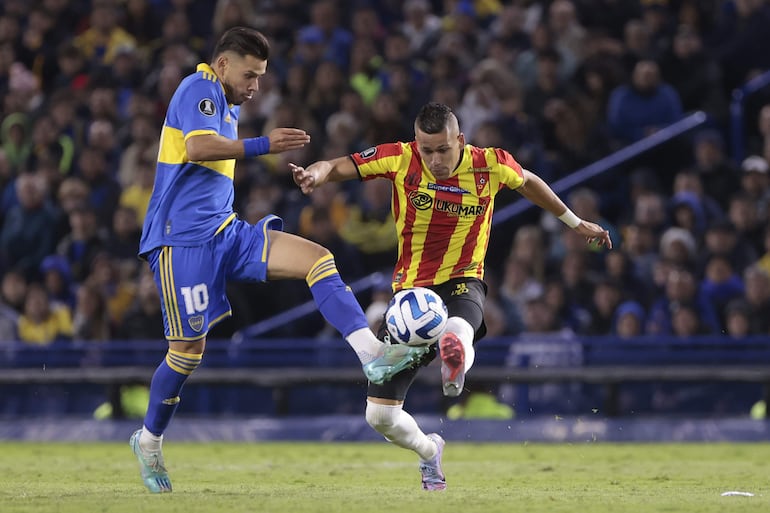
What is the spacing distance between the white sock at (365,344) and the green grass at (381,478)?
0.74 m

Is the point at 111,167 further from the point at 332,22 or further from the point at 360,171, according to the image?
the point at 360,171

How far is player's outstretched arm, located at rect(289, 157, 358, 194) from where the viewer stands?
7.51 metres

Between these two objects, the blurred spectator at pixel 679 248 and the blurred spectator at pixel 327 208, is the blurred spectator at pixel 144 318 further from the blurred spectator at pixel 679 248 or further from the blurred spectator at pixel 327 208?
the blurred spectator at pixel 679 248

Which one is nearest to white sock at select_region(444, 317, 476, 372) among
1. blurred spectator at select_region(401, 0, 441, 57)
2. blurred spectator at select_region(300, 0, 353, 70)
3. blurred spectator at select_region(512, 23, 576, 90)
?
blurred spectator at select_region(512, 23, 576, 90)

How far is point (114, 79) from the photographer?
58.0ft

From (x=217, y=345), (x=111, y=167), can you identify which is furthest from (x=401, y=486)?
(x=111, y=167)

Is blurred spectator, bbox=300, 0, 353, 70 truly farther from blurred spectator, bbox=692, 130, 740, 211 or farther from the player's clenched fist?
the player's clenched fist

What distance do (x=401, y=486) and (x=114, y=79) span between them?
1029cm

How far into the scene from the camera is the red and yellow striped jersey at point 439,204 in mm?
8266

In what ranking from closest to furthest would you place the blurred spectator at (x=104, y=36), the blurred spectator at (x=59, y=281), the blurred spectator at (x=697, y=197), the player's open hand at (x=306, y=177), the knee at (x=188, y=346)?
the player's open hand at (x=306, y=177) → the knee at (x=188, y=346) → the blurred spectator at (x=697, y=197) → the blurred spectator at (x=59, y=281) → the blurred spectator at (x=104, y=36)

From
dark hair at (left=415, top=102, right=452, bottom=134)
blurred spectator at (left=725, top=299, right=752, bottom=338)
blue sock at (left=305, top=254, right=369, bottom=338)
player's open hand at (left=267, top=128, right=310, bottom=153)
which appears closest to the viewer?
player's open hand at (left=267, top=128, right=310, bottom=153)

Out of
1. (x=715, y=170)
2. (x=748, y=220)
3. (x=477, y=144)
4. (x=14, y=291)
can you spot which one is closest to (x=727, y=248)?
(x=748, y=220)

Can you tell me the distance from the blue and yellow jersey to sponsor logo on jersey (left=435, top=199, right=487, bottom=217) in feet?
4.07

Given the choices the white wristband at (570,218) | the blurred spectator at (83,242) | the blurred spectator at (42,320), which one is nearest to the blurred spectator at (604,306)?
the white wristband at (570,218)
